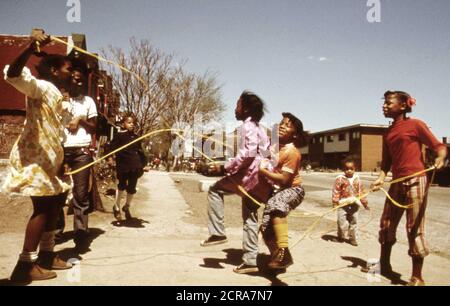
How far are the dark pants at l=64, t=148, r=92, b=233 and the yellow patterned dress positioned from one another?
75 centimetres

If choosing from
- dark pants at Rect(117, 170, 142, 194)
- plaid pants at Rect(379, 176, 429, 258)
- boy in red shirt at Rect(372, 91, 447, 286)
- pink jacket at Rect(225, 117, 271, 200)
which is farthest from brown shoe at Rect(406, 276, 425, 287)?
dark pants at Rect(117, 170, 142, 194)

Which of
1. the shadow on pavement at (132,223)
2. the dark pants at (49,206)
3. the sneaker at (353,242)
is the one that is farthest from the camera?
the shadow on pavement at (132,223)

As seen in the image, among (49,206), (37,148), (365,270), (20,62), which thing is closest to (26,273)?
(49,206)

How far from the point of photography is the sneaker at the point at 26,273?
283 cm

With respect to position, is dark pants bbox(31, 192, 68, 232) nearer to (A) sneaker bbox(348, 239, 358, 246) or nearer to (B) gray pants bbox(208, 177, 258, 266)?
(B) gray pants bbox(208, 177, 258, 266)

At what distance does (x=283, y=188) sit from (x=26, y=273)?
259 centimetres

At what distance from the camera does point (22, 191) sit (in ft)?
9.16

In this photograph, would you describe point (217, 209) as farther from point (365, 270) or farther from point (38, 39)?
point (38, 39)

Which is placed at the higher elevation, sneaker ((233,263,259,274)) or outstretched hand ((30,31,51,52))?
outstretched hand ((30,31,51,52))

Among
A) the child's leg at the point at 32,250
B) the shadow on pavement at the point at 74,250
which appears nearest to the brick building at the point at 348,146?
the shadow on pavement at the point at 74,250

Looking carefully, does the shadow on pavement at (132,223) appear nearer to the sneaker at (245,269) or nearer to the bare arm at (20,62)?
the sneaker at (245,269)

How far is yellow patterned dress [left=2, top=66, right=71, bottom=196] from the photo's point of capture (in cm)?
280

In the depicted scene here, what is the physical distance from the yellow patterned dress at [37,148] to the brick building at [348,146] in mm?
44128
